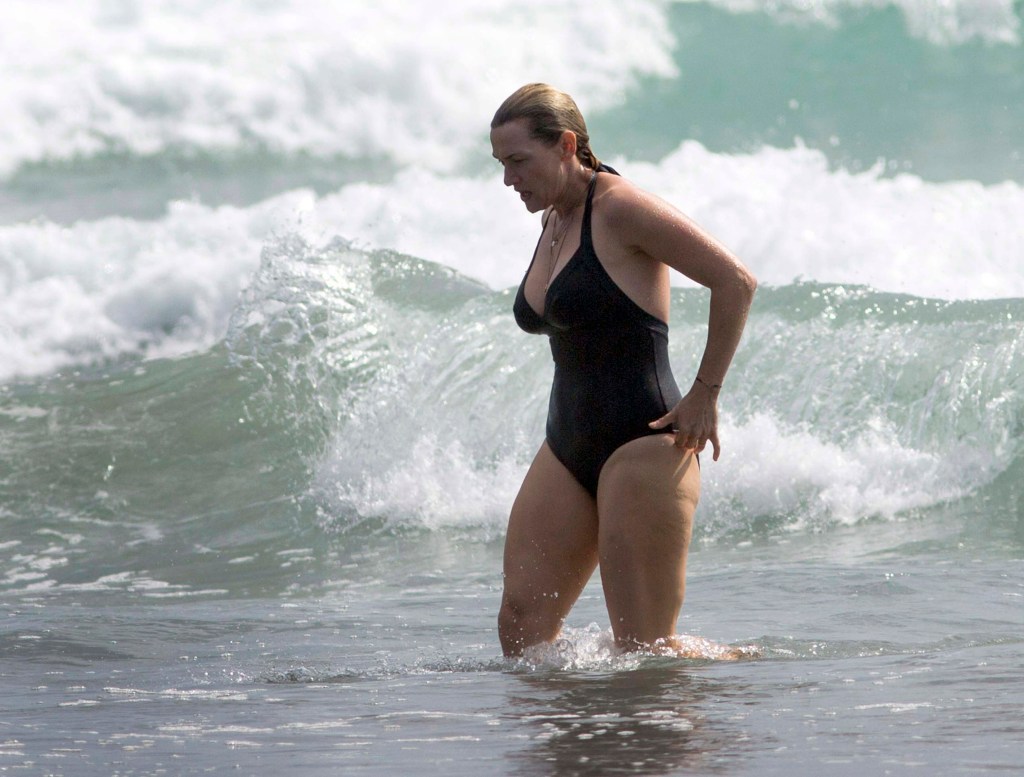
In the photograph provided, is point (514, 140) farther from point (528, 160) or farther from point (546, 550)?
point (546, 550)

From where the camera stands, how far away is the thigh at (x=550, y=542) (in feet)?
12.4

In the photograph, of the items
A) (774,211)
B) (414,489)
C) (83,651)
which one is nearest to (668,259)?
(83,651)

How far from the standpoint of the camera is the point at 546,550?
3.80 m

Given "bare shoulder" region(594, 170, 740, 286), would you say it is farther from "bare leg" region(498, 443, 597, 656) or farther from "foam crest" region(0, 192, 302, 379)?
"foam crest" region(0, 192, 302, 379)

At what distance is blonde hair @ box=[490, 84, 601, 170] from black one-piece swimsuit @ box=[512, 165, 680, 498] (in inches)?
7.1

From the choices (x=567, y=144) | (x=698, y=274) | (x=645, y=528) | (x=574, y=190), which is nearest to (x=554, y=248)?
(x=574, y=190)

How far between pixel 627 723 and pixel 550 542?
2.40 feet

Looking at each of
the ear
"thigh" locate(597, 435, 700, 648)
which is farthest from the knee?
the ear

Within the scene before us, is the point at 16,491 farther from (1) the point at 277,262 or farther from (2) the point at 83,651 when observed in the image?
(2) the point at 83,651

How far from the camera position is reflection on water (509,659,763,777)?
2.75m

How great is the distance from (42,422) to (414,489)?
4436 mm

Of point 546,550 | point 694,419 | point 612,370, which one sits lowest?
point 546,550

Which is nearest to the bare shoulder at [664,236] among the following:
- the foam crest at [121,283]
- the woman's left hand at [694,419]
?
the woman's left hand at [694,419]

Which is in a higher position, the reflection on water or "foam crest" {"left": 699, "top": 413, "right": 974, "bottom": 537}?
"foam crest" {"left": 699, "top": 413, "right": 974, "bottom": 537}
